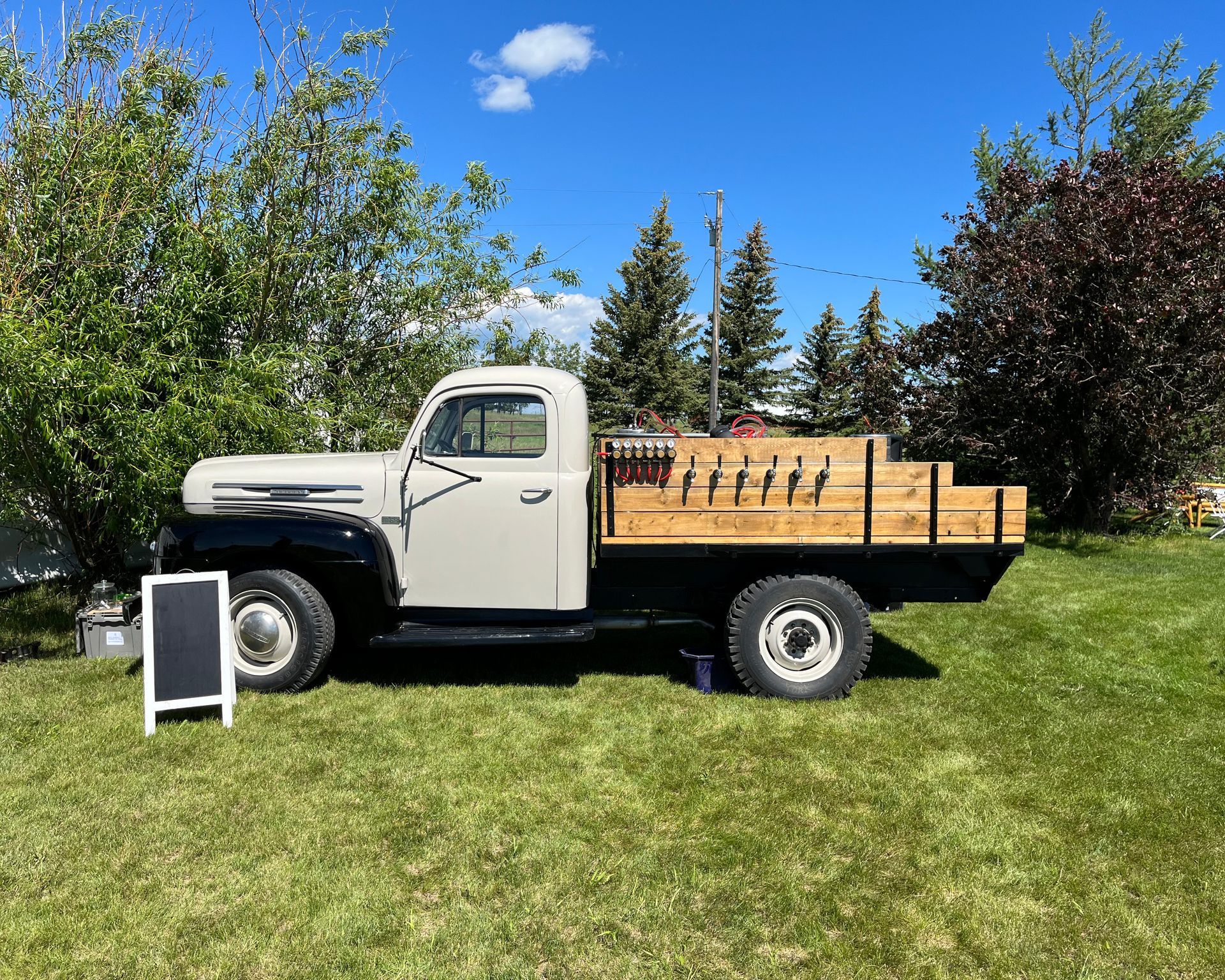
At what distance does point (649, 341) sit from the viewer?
3203 cm

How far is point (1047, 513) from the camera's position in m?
12.4

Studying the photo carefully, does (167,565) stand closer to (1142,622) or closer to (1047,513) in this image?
(1142,622)

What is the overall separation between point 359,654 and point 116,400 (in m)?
2.44

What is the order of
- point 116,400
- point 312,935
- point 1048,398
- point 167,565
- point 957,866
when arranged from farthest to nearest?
point 1048,398 < point 116,400 < point 167,565 < point 957,866 < point 312,935

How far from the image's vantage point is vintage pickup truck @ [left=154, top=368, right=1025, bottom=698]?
4.74m

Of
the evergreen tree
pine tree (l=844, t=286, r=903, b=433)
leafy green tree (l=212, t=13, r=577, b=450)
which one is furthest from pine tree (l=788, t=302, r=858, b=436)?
leafy green tree (l=212, t=13, r=577, b=450)

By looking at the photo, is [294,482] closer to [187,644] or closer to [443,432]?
[443,432]

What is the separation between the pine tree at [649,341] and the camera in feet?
104

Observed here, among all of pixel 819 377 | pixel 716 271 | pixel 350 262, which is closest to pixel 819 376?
pixel 819 377

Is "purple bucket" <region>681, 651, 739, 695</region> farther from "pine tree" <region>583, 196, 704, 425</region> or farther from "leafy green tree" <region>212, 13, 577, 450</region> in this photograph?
"pine tree" <region>583, 196, 704, 425</region>

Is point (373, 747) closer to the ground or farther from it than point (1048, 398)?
closer to the ground

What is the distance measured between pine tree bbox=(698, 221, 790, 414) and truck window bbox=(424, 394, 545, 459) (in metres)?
27.1

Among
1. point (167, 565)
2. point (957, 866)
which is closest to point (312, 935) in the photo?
point (957, 866)

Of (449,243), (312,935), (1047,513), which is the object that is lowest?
(312,935)
